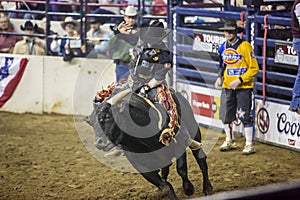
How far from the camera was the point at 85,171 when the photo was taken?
7750 millimetres

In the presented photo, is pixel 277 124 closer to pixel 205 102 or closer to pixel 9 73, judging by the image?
pixel 205 102

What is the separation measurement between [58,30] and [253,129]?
15.2ft

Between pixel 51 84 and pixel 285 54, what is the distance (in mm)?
4510

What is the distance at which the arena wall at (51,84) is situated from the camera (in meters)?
11.4

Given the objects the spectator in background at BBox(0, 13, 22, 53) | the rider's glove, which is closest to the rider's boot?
the rider's glove

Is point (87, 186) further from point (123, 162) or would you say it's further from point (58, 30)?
point (58, 30)

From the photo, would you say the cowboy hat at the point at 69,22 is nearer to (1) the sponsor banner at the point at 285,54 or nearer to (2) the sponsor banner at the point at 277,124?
(2) the sponsor banner at the point at 277,124

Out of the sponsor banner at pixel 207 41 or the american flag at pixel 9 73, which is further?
the american flag at pixel 9 73

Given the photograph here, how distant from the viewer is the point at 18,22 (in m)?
12.5

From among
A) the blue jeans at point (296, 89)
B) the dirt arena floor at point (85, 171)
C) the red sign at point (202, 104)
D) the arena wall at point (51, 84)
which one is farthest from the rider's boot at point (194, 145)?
the arena wall at point (51, 84)

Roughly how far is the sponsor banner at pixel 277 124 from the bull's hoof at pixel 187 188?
257 cm

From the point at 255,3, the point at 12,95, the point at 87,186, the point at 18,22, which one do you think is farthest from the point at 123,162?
the point at 18,22

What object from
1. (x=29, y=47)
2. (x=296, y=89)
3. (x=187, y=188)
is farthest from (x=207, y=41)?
(x=187, y=188)

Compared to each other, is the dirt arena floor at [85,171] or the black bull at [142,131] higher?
the black bull at [142,131]
